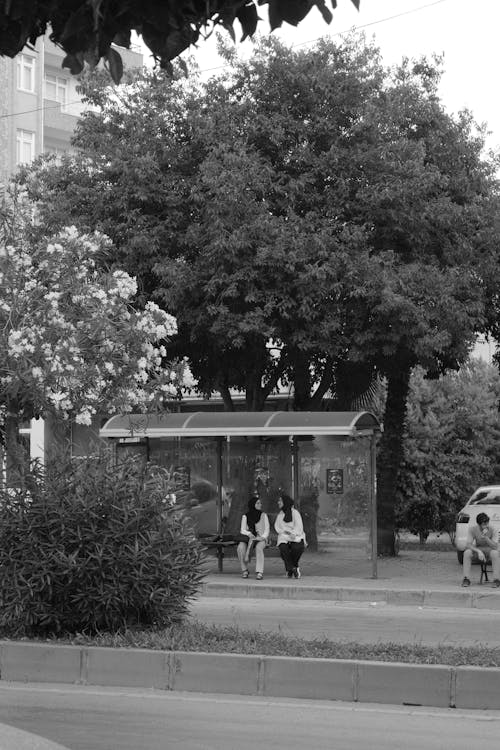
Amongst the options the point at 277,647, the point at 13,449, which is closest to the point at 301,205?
the point at 13,449

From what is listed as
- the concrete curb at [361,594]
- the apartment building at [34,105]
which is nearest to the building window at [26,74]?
the apartment building at [34,105]

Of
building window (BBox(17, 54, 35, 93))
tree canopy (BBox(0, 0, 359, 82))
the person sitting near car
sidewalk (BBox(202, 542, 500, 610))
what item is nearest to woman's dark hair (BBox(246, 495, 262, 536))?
sidewalk (BBox(202, 542, 500, 610))

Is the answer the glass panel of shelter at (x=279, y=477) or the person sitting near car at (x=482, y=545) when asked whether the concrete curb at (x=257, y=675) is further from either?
the glass panel of shelter at (x=279, y=477)

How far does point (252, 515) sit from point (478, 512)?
16.1 feet

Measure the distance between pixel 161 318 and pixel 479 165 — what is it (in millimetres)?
8179

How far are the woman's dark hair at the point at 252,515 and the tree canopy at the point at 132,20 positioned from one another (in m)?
16.2

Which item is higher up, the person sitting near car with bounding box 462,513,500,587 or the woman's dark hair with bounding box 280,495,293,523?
the woman's dark hair with bounding box 280,495,293,523

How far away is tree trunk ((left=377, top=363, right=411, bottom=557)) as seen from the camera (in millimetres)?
24203

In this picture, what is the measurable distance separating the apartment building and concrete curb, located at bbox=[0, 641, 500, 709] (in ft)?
94.9

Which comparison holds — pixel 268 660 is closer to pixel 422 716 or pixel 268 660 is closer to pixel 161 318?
pixel 422 716

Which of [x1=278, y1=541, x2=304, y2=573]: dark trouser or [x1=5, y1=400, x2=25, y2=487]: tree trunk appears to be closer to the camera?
[x1=5, y1=400, x2=25, y2=487]: tree trunk

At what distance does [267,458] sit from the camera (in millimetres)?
22000

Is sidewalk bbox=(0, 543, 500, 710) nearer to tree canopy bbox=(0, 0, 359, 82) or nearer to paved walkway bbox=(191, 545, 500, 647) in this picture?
paved walkway bbox=(191, 545, 500, 647)

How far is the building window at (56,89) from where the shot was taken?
42219 millimetres
